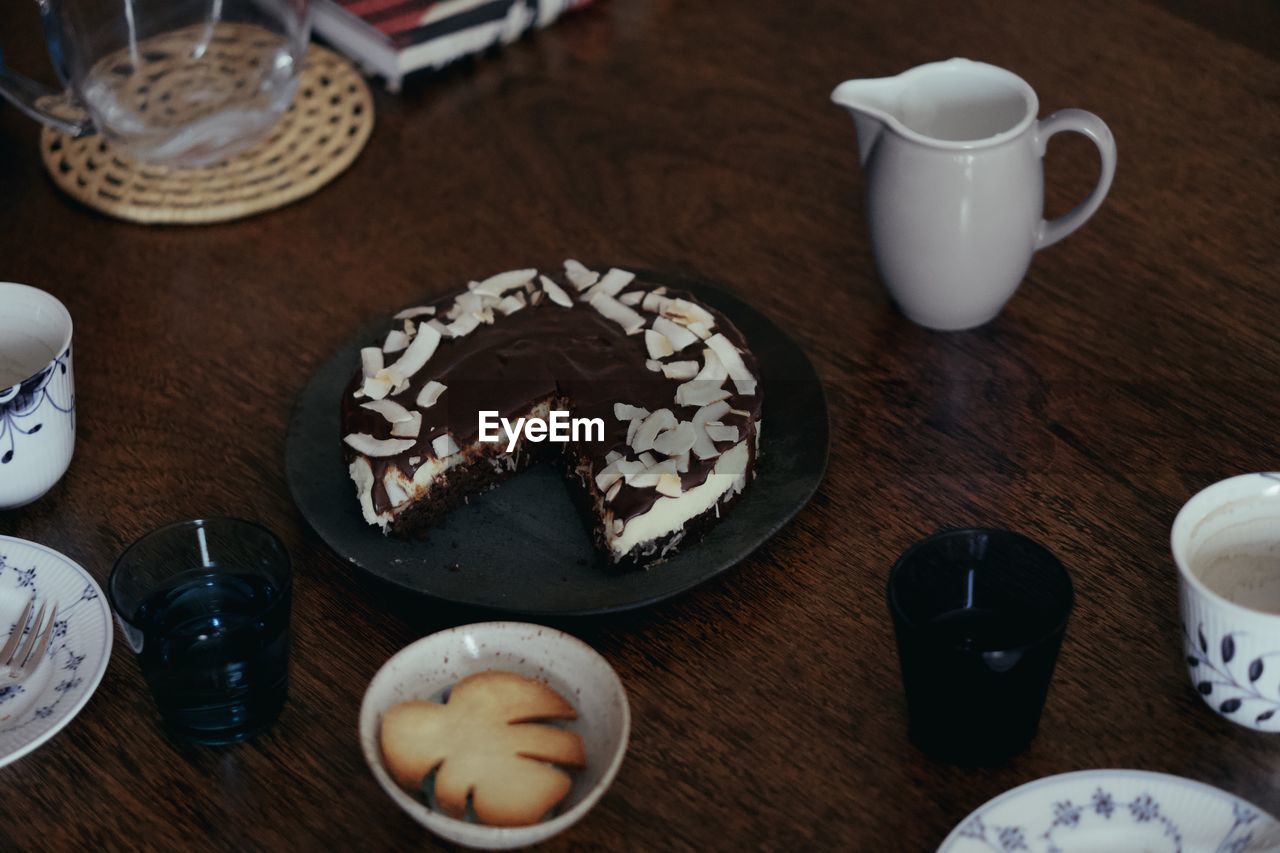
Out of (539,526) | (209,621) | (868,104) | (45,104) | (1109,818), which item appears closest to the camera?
(1109,818)

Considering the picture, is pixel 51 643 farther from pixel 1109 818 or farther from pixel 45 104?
pixel 1109 818

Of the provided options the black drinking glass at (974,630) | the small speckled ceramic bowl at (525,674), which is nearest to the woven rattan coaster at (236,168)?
the small speckled ceramic bowl at (525,674)

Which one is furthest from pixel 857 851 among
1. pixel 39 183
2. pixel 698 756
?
pixel 39 183

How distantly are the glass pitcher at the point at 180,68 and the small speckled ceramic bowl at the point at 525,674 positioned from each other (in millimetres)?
812

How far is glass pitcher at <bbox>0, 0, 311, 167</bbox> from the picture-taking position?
1.49 m

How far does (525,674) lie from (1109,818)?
39cm

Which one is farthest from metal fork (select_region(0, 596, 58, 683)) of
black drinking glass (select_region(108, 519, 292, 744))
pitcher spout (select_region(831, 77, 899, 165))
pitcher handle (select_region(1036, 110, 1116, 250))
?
pitcher handle (select_region(1036, 110, 1116, 250))

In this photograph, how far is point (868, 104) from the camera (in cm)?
123

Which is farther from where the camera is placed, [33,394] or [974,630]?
[33,394]

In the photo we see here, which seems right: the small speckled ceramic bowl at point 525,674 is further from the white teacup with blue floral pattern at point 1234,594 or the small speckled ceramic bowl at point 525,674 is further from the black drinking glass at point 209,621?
the white teacup with blue floral pattern at point 1234,594

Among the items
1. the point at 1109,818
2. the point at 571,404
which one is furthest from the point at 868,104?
the point at 1109,818

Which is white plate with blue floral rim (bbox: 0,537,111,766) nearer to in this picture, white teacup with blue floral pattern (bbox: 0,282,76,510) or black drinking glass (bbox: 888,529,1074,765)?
white teacup with blue floral pattern (bbox: 0,282,76,510)

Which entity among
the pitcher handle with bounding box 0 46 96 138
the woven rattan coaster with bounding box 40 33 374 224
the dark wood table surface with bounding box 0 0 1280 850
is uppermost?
the pitcher handle with bounding box 0 46 96 138
